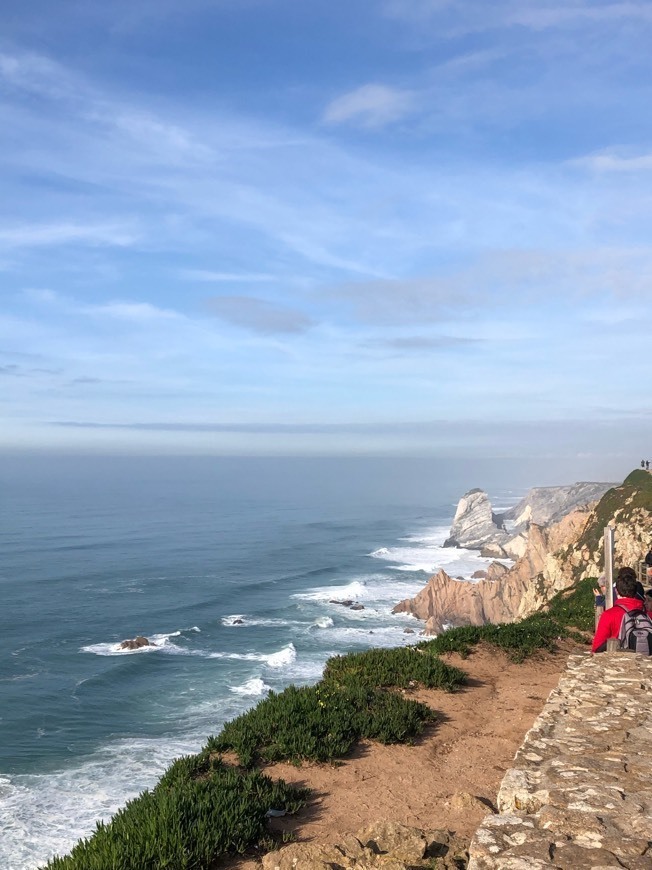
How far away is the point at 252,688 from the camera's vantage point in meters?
43.1

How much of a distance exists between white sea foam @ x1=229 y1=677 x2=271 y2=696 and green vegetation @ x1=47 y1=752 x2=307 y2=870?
36.1 meters

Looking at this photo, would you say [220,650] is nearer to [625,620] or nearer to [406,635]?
[406,635]

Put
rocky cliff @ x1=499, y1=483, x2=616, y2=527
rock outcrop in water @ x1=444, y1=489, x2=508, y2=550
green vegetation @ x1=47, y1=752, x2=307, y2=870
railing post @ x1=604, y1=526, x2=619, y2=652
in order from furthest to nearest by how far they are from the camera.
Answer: rocky cliff @ x1=499, y1=483, x2=616, y2=527 → rock outcrop in water @ x1=444, y1=489, x2=508, y2=550 → railing post @ x1=604, y1=526, x2=619, y2=652 → green vegetation @ x1=47, y1=752, x2=307, y2=870

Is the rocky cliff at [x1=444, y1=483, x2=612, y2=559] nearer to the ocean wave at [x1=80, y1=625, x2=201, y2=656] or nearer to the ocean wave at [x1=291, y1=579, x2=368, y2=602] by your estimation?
the ocean wave at [x1=291, y1=579, x2=368, y2=602]

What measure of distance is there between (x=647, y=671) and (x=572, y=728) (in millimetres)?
2564

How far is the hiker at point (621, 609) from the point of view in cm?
1025

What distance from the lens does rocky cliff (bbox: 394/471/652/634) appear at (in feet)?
106

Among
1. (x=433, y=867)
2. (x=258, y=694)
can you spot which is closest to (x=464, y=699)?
(x=433, y=867)

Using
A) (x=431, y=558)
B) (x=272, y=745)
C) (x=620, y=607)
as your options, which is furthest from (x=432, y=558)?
(x=272, y=745)

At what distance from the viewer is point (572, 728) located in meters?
7.52

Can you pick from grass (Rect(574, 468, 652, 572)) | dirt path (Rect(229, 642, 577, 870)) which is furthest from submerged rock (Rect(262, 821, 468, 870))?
grass (Rect(574, 468, 652, 572))

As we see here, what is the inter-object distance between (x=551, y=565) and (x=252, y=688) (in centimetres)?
2118

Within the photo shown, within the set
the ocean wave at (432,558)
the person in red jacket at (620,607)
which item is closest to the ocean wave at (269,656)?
the person in red jacket at (620,607)

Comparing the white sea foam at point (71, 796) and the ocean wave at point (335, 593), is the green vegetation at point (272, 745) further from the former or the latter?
the ocean wave at point (335, 593)
